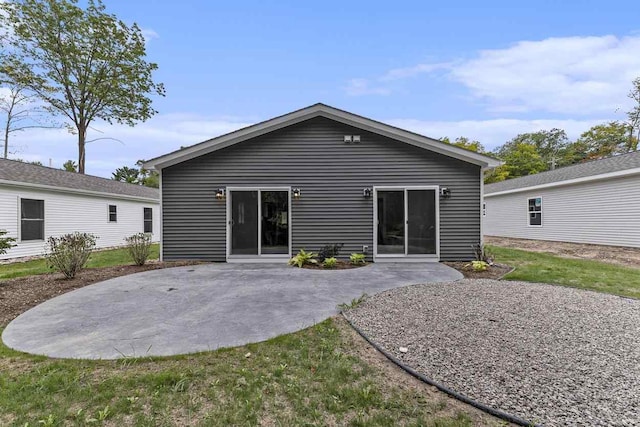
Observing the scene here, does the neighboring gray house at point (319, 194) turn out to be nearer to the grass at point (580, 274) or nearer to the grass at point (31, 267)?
the grass at point (580, 274)

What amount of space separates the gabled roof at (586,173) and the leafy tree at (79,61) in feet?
80.6

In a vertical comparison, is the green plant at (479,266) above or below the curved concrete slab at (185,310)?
above

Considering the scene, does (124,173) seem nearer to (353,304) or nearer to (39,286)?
(39,286)

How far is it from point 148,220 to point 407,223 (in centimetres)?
1407

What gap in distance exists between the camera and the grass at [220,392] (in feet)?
6.59

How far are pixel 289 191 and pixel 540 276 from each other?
626 cm

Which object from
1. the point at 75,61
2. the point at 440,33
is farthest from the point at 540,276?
the point at 75,61

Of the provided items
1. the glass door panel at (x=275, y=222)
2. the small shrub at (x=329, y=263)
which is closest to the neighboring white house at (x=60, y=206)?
the glass door panel at (x=275, y=222)

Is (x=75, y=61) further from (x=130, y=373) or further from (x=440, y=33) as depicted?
(x=130, y=373)

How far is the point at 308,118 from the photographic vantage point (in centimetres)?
844

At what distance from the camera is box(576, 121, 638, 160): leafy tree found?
26047 millimetres

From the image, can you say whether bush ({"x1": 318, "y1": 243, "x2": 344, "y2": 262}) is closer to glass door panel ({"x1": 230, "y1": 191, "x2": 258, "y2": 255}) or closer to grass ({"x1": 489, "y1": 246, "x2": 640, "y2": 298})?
glass door panel ({"x1": 230, "y1": 191, "x2": 258, "y2": 255})

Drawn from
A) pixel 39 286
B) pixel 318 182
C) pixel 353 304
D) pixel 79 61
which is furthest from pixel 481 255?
pixel 79 61

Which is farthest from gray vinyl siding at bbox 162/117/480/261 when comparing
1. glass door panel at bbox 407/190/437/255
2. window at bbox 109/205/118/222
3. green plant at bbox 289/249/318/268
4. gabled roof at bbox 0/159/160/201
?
window at bbox 109/205/118/222
